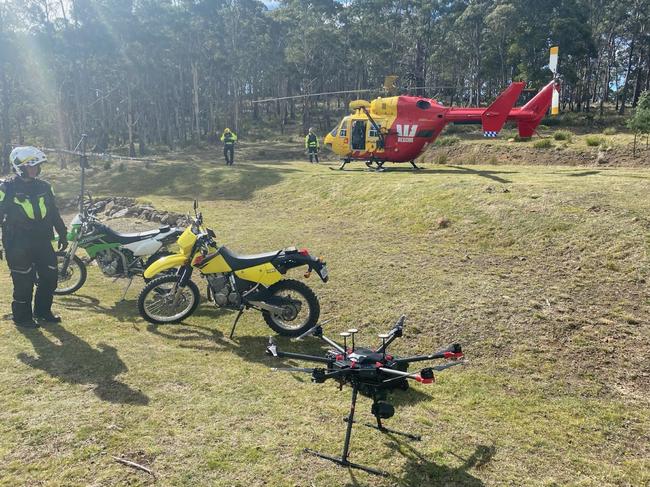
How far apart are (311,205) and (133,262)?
6.72 metres

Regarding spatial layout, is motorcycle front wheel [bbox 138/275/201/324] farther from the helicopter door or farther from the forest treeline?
the forest treeline

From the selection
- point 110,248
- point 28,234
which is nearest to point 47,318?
point 28,234

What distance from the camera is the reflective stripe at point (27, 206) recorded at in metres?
5.80

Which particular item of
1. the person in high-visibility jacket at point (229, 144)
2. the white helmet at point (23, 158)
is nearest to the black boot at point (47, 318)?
the white helmet at point (23, 158)

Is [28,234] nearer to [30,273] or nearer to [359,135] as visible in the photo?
[30,273]

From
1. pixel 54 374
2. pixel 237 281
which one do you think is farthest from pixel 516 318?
pixel 54 374

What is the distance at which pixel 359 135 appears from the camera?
1686 cm

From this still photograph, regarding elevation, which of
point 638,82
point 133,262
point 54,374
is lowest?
point 54,374

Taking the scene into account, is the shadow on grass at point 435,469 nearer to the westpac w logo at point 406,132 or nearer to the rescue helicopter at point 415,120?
the rescue helicopter at point 415,120

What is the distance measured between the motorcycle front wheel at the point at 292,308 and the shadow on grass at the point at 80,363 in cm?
180

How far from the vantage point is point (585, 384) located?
184 inches

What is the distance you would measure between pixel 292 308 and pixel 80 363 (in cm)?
240

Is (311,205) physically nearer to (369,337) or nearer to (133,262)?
(133,262)

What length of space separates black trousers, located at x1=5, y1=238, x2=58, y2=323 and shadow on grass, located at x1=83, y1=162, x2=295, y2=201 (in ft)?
32.6
